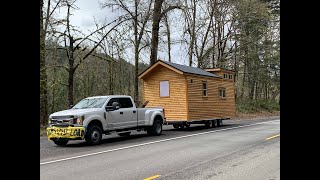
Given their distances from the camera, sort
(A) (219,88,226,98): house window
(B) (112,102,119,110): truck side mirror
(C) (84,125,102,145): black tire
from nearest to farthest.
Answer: (C) (84,125,102,145): black tire
(B) (112,102,119,110): truck side mirror
(A) (219,88,226,98): house window

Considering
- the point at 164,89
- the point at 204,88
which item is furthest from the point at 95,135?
the point at 204,88

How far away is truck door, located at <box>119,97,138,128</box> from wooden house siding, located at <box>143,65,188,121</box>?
513 centimetres

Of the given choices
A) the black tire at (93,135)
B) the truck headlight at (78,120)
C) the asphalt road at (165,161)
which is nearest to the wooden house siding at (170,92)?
the asphalt road at (165,161)

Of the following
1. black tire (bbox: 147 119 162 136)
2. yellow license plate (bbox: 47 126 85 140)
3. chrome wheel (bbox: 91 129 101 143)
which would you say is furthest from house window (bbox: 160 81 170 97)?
yellow license plate (bbox: 47 126 85 140)

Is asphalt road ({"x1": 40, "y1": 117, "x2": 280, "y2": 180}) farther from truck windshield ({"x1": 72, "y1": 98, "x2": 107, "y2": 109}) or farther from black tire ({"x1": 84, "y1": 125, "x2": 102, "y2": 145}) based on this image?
truck windshield ({"x1": 72, "y1": 98, "x2": 107, "y2": 109})

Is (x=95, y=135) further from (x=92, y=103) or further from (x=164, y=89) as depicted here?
(x=164, y=89)

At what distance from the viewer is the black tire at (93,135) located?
1277 centimetres

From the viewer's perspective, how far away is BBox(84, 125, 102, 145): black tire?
12766 mm

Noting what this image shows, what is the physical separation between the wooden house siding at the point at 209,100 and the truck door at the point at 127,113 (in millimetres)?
5298

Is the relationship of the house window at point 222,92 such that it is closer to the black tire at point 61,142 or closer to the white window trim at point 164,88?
the white window trim at point 164,88

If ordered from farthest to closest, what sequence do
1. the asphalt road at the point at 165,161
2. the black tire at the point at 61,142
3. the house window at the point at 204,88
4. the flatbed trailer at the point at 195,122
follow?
the house window at the point at 204,88, the flatbed trailer at the point at 195,122, the black tire at the point at 61,142, the asphalt road at the point at 165,161
